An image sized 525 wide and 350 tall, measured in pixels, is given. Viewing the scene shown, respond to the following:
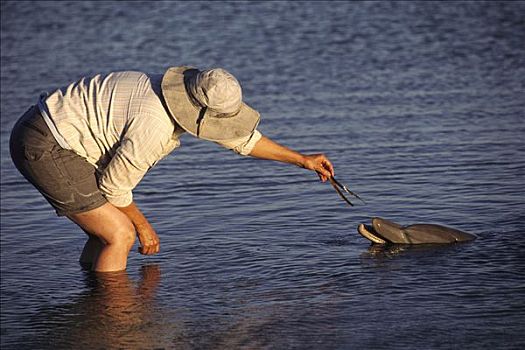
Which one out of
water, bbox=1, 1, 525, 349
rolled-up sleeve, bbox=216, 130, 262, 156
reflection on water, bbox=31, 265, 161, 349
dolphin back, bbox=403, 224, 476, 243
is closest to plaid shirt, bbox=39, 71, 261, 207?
rolled-up sleeve, bbox=216, 130, 262, 156

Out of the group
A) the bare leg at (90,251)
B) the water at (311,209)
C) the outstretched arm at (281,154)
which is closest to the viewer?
the water at (311,209)

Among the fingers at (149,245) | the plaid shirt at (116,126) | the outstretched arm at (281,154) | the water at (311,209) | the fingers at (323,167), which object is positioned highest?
the plaid shirt at (116,126)

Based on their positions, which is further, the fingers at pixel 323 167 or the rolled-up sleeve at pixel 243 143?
the fingers at pixel 323 167

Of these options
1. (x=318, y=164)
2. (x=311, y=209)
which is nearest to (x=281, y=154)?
(x=318, y=164)

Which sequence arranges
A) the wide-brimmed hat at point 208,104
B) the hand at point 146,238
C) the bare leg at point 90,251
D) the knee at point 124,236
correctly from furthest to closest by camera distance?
the bare leg at point 90,251
the hand at point 146,238
the knee at point 124,236
the wide-brimmed hat at point 208,104

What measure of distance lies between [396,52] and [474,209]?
670cm

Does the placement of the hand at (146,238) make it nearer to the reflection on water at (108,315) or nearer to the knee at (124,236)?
the knee at (124,236)

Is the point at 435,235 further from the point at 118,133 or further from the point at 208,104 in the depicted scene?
the point at 118,133

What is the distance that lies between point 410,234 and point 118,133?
2.27m

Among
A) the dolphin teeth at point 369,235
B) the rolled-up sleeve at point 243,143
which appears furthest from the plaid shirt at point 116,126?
the dolphin teeth at point 369,235

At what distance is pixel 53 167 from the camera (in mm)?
5973

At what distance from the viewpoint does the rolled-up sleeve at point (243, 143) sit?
5977 millimetres

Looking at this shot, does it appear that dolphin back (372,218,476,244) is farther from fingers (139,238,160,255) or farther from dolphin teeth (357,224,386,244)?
fingers (139,238,160,255)

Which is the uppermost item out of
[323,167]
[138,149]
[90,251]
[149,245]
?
[138,149]
